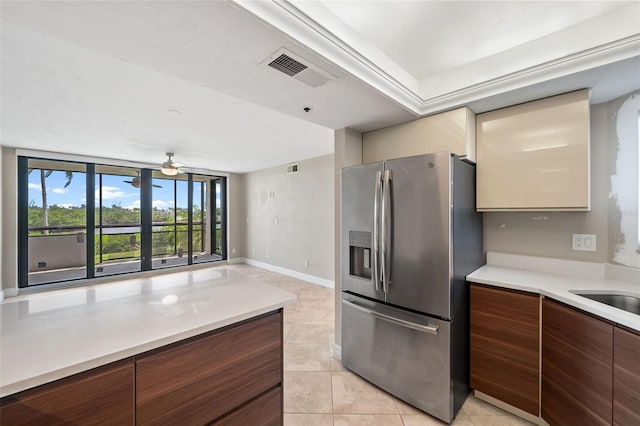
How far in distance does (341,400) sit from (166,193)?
598 cm

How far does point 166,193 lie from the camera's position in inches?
241

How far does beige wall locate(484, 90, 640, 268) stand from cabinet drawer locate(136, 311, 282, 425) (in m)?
2.23

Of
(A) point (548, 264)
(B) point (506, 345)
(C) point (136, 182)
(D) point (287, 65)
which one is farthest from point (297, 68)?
(C) point (136, 182)

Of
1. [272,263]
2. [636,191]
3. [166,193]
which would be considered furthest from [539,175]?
[166,193]

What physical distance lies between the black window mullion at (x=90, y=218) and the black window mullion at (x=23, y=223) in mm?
793

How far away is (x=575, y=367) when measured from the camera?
1488 mm

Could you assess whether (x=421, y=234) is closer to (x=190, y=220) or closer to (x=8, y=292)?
(x=190, y=220)

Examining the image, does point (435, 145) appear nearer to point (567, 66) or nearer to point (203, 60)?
point (567, 66)

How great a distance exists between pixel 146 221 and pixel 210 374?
585 cm

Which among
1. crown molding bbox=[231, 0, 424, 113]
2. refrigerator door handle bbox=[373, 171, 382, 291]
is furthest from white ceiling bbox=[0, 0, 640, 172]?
refrigerator door handle bbox=[373, 171, 382, 291]

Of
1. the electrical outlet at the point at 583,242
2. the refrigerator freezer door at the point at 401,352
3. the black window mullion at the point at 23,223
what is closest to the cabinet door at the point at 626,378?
the refrigerator freezer door at the point at 401,352

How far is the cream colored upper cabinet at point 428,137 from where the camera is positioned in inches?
79.6

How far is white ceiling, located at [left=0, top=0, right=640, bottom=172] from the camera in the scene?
3.83 feet

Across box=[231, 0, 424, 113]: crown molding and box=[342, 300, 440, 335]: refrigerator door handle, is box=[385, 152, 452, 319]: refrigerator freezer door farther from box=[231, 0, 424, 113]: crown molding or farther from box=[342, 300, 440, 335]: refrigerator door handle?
box=[231, 0, 424, 113]: crown molding
